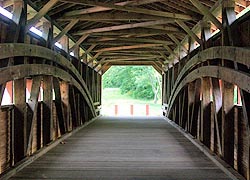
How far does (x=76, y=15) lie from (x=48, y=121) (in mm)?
2249

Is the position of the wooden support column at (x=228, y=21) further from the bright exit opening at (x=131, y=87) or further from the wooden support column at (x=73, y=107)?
the bright exit opening at (x=131, y=87)

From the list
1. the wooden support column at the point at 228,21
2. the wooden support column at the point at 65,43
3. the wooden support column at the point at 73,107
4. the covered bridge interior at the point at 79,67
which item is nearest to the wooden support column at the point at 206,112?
the covered bridge interior at the point at 79,67

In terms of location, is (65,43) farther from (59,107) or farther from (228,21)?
(228,21)

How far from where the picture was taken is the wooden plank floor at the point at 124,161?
3.76 m

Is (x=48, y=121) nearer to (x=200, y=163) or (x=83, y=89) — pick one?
(x=200, y=163)

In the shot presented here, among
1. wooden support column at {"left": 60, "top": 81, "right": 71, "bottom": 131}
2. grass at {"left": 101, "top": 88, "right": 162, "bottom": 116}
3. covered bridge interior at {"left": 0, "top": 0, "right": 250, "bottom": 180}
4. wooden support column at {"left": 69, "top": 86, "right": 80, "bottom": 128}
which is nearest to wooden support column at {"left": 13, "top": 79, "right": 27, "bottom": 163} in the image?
covered bridge interior at {"left": 0, "top": 0, "right": 250, "bottom": 180}

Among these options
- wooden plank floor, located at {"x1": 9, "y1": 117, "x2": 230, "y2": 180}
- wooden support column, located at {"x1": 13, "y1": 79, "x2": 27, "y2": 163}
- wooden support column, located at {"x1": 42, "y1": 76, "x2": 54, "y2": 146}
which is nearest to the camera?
wooden plank floor, located at {"x1": 9, "y1": 117, "x2": 230, "y2": 180}

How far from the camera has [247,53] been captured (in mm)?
3303

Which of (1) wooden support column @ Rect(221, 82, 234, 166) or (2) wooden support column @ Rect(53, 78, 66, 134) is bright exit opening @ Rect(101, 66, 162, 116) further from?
(1) wooden support column @ Rect(221, 82, 234, 166)

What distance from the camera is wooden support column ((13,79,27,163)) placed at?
443cm

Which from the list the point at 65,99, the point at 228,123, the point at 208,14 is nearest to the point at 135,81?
the point at 65,99

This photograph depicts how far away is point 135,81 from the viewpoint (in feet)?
108

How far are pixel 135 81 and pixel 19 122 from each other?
93.4 feet

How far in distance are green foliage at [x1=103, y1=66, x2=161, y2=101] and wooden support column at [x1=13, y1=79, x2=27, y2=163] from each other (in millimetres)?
26142
